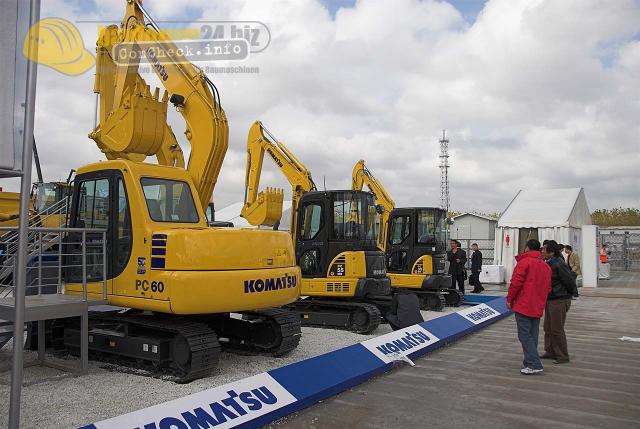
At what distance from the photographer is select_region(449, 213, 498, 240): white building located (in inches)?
1403

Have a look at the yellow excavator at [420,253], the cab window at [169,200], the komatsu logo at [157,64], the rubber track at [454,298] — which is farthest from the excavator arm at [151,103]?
the rubber track at [454,298]

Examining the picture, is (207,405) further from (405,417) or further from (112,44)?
(112,44)

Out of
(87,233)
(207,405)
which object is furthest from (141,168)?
(207,405)

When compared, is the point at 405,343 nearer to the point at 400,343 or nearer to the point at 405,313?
the point at 400,343

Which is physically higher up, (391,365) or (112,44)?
(112,44)

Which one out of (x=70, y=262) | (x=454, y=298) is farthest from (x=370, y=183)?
(x=70, y=262)

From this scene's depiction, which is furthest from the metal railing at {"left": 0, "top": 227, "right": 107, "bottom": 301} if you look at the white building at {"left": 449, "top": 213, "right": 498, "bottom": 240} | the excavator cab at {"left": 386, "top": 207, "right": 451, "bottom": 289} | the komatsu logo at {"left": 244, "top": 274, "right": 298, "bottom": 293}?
the white building at {"left": 449, "top": 213, "right": 498, "bottom": 240}

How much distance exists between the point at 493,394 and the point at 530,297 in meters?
1.40

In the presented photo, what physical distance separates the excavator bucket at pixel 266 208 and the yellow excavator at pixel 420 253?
2.69 m

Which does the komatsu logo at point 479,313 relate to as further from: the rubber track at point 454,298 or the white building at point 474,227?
the white building at point 474,227

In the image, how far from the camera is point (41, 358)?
718 cm

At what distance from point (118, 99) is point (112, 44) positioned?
110 centimetres

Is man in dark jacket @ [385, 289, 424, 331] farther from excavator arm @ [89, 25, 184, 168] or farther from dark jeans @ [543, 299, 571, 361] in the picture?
excavator arm @ [89, 25, 184, 168]

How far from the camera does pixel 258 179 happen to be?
12.9m
